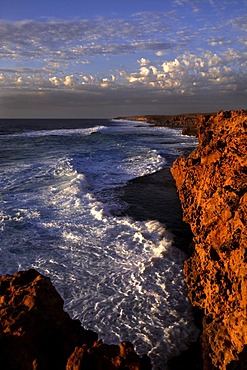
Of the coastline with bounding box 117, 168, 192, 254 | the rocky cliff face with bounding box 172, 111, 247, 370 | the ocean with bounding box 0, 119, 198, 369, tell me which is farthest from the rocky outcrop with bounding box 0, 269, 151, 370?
the coastline with bounding box 117, 168, 192, 254

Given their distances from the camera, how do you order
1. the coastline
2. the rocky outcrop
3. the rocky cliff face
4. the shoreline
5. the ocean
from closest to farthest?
the rocky outcrop
the rocky cliff face
the shoreline
the ocean
the coastline

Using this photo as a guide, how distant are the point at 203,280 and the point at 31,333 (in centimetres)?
481

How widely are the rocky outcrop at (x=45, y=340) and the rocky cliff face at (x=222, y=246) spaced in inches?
71.3

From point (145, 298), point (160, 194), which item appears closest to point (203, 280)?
point (145, 298)

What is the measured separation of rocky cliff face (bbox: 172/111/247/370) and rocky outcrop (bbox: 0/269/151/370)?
1812mm

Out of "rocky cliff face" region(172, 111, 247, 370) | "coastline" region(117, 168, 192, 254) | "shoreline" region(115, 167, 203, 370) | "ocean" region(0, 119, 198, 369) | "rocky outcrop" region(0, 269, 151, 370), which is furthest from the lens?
"coastline" region(117, 168, 192, 254)

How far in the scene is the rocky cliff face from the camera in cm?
618

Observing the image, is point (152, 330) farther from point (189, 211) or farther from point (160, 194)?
point (160, 194)

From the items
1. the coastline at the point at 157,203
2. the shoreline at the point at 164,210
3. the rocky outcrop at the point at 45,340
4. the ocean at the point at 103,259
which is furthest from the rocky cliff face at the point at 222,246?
the coastline at the point at 157,203

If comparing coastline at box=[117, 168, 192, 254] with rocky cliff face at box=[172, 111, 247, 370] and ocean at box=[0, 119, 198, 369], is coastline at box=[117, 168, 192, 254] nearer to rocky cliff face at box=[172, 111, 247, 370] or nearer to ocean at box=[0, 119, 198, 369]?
ocean at box=[0, 119, 198, 369]

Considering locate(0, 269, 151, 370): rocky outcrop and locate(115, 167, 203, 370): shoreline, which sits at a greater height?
locate(0, 269, 151, 370): rocky outcrop

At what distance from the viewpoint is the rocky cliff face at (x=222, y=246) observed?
20.3 feet

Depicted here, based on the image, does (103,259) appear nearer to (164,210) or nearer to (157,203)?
(164,210)

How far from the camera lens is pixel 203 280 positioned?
27.5 ft
